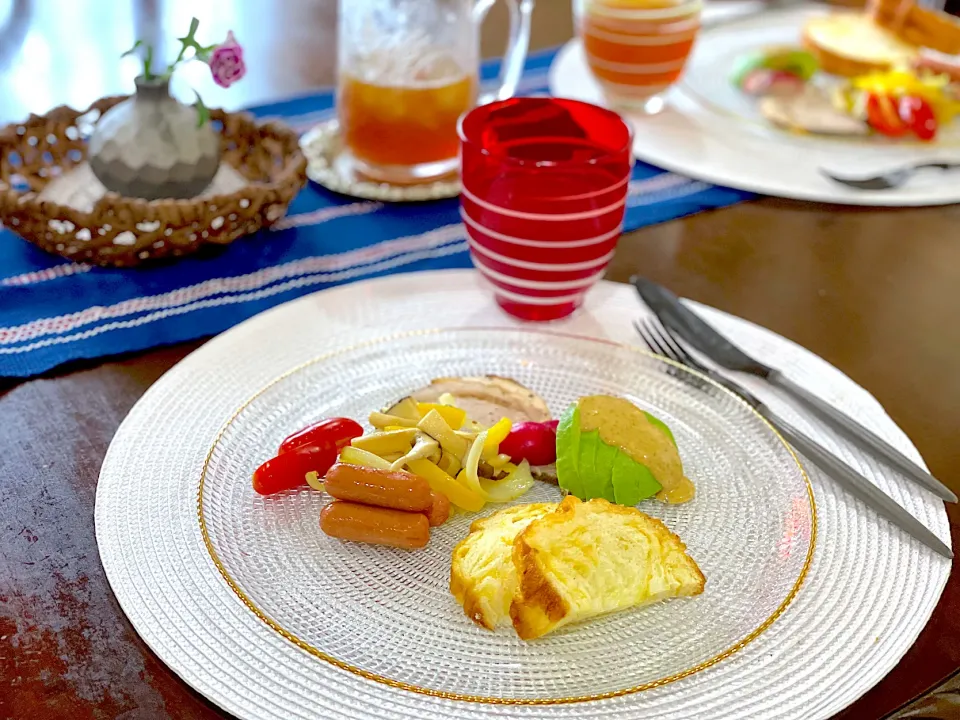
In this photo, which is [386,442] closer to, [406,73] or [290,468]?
[290,468]

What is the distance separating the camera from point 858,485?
0.78 meters

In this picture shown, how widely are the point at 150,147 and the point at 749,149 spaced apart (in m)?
0.78

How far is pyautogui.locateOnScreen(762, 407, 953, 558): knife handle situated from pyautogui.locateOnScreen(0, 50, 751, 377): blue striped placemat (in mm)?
434

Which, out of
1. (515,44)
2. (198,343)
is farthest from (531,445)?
(515,44)

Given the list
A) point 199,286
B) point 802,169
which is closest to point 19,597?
point 199,286

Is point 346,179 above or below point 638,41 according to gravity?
below

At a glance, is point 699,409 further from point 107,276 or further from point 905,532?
point 107,276

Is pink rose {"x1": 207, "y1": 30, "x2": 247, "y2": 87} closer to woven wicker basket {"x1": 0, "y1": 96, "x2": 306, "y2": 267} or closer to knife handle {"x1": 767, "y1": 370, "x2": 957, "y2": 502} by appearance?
woven wicker basket {"x1": 0, "y1": 96, "x2": 306, "y2": 267}

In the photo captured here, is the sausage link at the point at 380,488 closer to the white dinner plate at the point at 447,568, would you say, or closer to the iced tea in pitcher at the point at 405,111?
the white dinner plate at the point at 447,568

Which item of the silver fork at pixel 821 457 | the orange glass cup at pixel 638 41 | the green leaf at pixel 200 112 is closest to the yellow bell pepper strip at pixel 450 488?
the silver fork at pixel 821 457

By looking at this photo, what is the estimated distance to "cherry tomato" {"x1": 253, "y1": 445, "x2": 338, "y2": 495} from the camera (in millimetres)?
750

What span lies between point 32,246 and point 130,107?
183 millimetres

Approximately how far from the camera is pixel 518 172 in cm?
95

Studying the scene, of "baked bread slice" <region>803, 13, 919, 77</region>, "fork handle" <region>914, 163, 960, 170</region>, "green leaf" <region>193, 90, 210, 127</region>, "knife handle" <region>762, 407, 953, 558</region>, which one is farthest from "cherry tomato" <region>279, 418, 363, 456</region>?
"baked bread slice" <region>803, 13, 919, 77</region>
